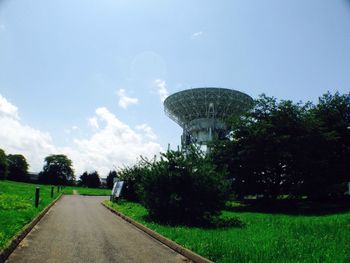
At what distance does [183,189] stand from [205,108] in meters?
36.5

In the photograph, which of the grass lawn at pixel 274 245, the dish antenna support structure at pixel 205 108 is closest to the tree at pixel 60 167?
the dish antenna support structure at pixel 205 108

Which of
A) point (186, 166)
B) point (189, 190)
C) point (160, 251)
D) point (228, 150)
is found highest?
point (228, 150)

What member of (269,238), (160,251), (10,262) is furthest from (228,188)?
(10,262)

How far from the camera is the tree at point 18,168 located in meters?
105

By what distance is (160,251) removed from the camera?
405 inches

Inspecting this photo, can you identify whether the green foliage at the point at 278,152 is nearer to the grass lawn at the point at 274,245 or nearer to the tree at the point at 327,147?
the tree at the point at 327,147

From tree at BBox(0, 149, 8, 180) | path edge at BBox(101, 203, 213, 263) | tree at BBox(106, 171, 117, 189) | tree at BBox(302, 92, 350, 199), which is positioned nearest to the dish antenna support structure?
tree at BBox(302, 92, 350, 199)

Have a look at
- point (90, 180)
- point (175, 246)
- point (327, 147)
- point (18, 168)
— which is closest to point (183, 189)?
point (175, 246)

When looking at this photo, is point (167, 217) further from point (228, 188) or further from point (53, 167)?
point (53, 167)

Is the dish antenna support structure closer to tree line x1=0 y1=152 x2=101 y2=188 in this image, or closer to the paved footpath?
the paved footpath

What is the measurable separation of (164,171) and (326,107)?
1081 inches

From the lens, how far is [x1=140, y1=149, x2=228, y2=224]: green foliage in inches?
680

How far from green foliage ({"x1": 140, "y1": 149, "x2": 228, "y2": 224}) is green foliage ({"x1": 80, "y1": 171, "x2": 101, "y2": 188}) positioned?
96361 mm

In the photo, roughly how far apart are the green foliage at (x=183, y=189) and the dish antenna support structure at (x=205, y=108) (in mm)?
30162
